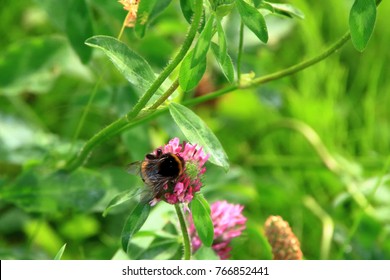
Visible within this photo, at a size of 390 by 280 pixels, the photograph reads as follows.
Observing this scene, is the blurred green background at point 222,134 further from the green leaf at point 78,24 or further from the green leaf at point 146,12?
the green leaf at point 146,12

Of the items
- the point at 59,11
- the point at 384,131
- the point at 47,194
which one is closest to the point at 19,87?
the point at 59,11

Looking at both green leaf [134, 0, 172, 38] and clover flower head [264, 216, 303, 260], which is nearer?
green leaf [134, 0, 172, 38]

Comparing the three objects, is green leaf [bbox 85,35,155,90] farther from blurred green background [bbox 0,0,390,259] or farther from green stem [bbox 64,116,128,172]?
blurred green background [bbox 0,0,390,259]

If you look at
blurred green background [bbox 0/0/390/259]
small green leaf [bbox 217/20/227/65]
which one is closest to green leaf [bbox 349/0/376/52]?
small green leaf [bbox 217/20/227/65]

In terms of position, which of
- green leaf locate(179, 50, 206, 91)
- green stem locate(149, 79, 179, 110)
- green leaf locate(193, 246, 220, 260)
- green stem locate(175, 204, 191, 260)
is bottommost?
green leaf locate(193, 246, 220, 260)

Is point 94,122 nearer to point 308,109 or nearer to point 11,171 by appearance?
point 11,171

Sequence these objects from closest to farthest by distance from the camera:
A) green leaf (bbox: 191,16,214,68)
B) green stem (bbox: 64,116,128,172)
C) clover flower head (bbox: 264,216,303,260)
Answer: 1. green leaf (bbox: 191,16,214,68)
2. green stem (bbox: 64,116,128,172)
3. clover flower head (bbox: 264,216,303,260)
